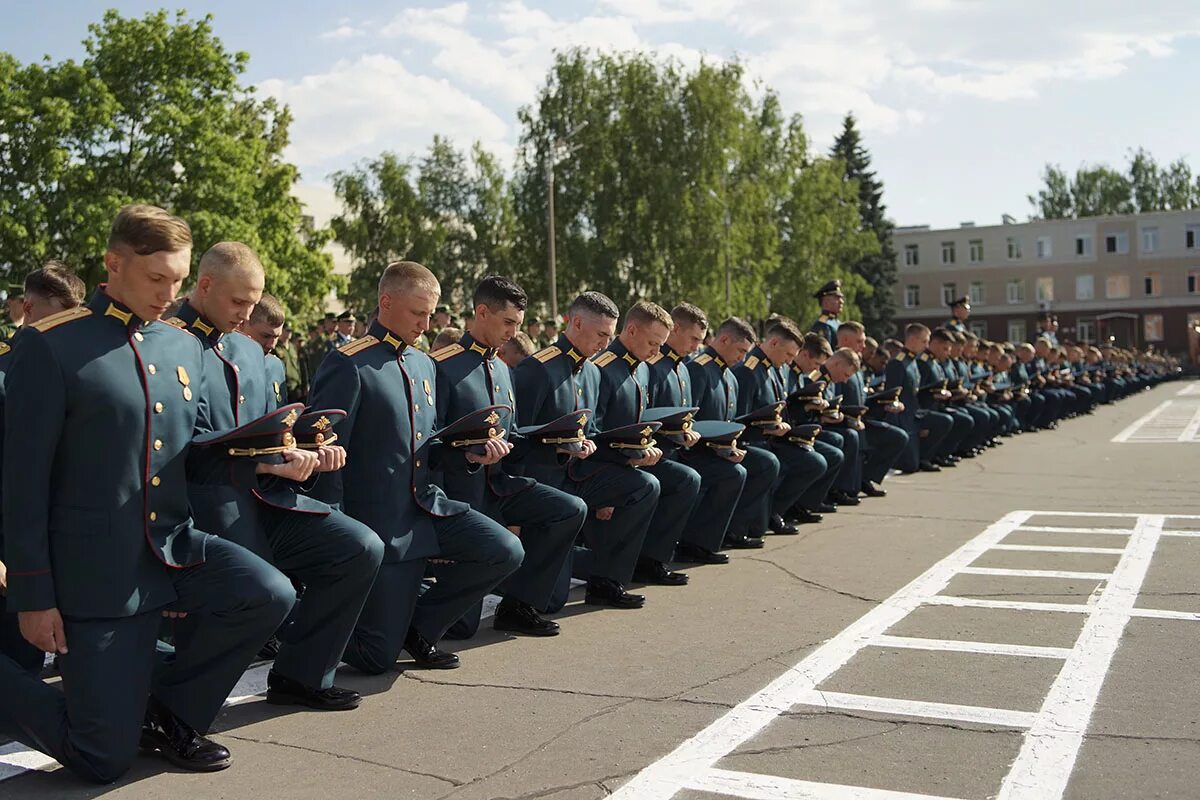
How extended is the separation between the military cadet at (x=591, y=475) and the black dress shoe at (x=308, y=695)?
93.3 inches

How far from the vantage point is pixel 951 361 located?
19.4 m

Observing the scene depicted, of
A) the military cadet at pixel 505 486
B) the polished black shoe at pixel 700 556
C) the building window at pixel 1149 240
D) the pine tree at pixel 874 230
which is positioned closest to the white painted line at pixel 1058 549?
the polished black shoe at pixel 700 556

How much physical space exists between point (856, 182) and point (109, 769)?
60258mm

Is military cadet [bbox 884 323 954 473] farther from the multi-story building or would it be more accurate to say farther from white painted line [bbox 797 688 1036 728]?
the multi-story building

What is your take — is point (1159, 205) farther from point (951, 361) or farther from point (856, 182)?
point (951, 361)

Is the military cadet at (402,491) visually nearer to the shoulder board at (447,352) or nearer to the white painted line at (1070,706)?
the shoulder board at (447,352)

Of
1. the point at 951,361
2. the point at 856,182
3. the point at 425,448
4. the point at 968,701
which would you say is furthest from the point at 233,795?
the point at 856,182

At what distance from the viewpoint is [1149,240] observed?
90438mm

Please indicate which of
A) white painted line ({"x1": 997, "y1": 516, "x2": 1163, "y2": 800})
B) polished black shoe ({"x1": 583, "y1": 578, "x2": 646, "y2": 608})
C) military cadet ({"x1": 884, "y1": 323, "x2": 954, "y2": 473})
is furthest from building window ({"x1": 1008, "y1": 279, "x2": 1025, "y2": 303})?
polished black shoe ({"x1": 583, "y1": 578, "x2": 646, "y2": 608})

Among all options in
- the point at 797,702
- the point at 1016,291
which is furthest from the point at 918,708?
the point at 1016,291

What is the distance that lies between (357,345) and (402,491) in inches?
30.1

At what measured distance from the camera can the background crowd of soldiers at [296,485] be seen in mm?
4543

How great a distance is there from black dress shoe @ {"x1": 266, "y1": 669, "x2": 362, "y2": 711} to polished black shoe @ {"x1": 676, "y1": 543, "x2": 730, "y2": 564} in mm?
4467

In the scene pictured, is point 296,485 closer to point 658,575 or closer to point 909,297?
point 658,575
